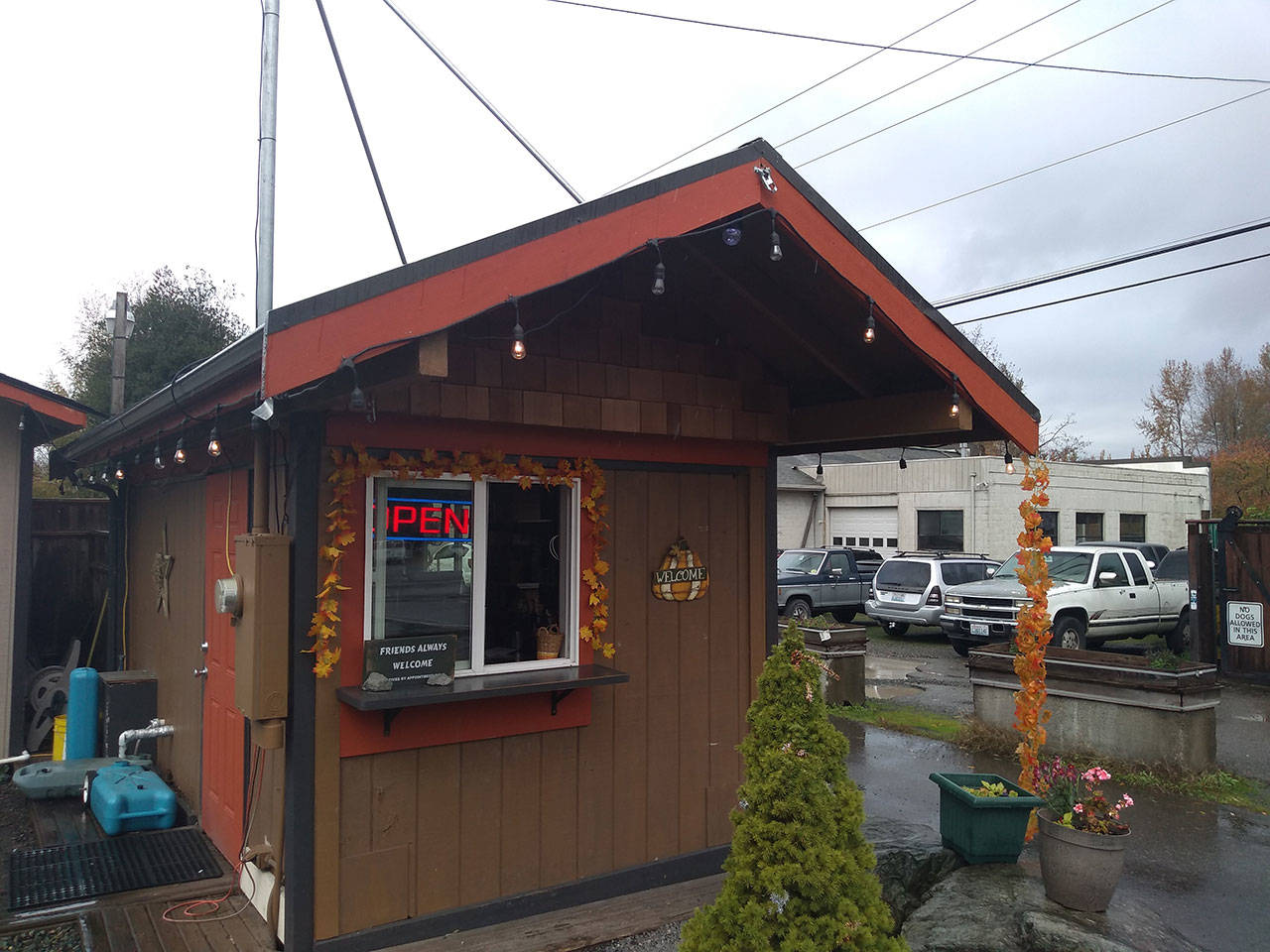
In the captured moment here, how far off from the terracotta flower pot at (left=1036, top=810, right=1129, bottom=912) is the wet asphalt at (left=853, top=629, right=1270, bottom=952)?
222mm

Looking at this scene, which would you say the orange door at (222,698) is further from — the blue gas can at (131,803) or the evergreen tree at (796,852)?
the evergreen tree at (796,852)

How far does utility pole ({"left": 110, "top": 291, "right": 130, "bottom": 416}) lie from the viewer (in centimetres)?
1234

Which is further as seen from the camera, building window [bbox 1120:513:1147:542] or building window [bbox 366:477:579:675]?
building window [bbox 1120:513:1147:542]

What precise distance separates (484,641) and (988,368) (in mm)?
3002

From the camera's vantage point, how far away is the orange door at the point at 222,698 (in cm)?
515

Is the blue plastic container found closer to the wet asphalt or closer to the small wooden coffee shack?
the small wooden coffee shack

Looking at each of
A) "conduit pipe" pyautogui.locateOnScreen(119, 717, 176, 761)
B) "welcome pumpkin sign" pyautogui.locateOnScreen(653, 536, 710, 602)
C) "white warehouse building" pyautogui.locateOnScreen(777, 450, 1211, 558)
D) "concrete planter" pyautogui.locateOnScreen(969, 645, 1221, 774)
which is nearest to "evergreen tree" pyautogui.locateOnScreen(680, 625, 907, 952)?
"welcome pumpkin sign" pyautogui.locateOnScreen(653, 536, 710, 602)

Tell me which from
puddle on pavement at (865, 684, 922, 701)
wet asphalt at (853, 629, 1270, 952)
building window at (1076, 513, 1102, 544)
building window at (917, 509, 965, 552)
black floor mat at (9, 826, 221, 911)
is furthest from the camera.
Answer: building window at (1076, 513, 1102, 544)

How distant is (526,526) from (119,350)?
1054 centimetres

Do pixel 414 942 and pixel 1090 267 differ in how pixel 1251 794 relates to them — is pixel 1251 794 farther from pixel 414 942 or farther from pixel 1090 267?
pixel 414 942

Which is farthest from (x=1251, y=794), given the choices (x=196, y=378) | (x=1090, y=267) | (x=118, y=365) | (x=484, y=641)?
A: (x=118, y=365)

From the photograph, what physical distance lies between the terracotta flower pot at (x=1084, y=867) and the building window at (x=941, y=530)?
19.8 m

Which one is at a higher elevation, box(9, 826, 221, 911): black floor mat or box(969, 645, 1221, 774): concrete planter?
box(969, 645, 1221, 774): concrete planter

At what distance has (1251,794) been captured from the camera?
23.5ft
